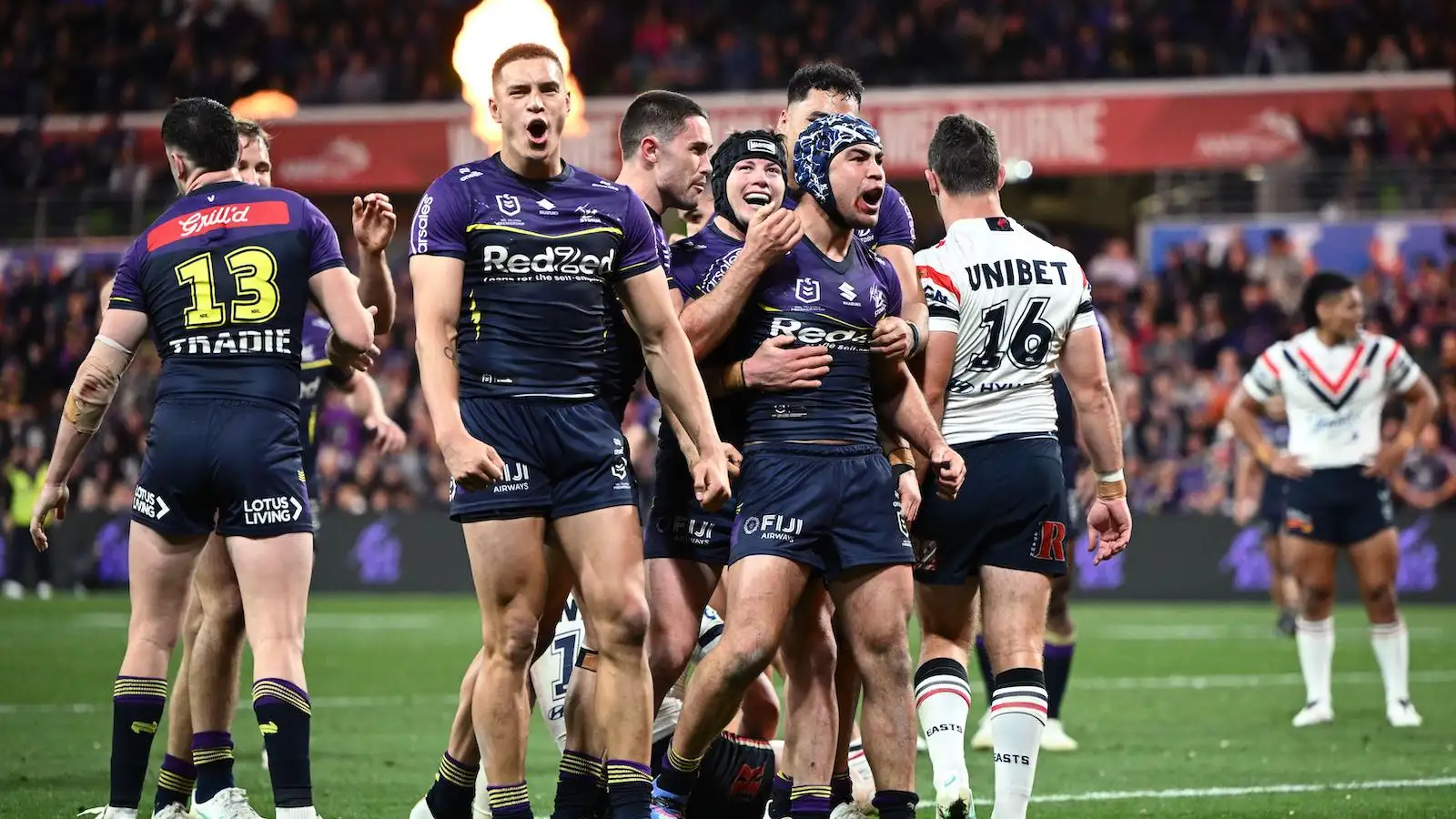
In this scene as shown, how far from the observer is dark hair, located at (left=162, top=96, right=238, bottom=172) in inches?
267

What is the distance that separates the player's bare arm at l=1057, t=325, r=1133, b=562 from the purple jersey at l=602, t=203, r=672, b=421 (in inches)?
65.1

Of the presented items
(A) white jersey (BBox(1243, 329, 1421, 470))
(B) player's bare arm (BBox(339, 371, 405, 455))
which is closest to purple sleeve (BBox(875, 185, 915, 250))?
(B) player's bare arm (BBox(339, 371, 405, 455))

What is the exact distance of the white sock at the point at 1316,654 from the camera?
11.5 metres

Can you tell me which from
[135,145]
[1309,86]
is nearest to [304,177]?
[135,145]

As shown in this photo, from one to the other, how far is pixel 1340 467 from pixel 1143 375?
42.7 feet

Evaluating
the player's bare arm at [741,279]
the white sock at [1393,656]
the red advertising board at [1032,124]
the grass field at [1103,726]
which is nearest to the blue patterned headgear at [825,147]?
the player's bare arm at [741,279]

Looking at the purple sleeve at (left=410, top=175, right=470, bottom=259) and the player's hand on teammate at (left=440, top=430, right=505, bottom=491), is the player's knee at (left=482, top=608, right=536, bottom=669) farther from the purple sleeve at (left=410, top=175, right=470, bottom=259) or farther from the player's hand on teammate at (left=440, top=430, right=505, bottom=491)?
the purple sleeve at (left=410, top=175, right=470, bottom=259)

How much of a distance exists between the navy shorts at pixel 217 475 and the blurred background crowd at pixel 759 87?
45.3 ft

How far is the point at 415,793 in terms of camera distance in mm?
8430

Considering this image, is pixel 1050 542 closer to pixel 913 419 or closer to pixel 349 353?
pixel 913 419

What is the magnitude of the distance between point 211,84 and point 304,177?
3.47 metres

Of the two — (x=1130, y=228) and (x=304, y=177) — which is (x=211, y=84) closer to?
(x=304, y=177)

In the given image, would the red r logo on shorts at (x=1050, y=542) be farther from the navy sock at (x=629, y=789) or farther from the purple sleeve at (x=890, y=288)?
the navy sock at (x=629, y=789)

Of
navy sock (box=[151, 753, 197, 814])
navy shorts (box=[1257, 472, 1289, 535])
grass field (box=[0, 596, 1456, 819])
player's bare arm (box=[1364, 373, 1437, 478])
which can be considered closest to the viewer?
navy sock (box=[151, 753, 197, 814])
